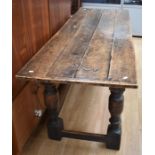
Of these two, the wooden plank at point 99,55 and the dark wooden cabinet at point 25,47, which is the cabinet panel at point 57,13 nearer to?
the dark wooden cabinet at point 25,47

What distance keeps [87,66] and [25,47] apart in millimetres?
421

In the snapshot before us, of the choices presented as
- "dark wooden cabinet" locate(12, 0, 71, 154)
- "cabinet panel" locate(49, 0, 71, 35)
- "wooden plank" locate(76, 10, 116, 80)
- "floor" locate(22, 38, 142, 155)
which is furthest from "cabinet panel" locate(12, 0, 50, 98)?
"floor" locate(22, 38, 142, 155)

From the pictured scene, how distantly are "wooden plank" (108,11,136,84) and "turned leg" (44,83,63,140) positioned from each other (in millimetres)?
404

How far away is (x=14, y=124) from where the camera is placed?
137 centimetres

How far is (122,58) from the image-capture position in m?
1.54

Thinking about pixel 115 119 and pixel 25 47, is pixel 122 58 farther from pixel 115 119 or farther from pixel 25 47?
pixel 25 47

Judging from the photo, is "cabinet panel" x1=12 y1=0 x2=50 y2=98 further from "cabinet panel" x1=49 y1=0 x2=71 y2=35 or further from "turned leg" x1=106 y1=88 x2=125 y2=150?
"turned leg" x1=106 y1=88 x2=125 y2=150

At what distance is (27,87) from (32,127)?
0.30 metres

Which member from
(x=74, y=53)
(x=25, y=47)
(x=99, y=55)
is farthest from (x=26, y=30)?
(x=99, y=55)

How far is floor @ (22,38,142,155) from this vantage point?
1.64 metres

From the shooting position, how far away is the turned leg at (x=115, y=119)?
1443 mm

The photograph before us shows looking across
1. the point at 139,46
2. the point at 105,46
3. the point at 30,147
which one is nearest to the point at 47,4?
the point at 105,46

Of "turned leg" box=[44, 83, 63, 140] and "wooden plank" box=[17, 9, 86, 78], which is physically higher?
"wooden plank" box=[17, 9, 86, 78]

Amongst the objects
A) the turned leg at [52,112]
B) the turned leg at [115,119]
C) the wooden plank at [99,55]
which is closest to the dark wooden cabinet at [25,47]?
the turned leg at [52,112]
